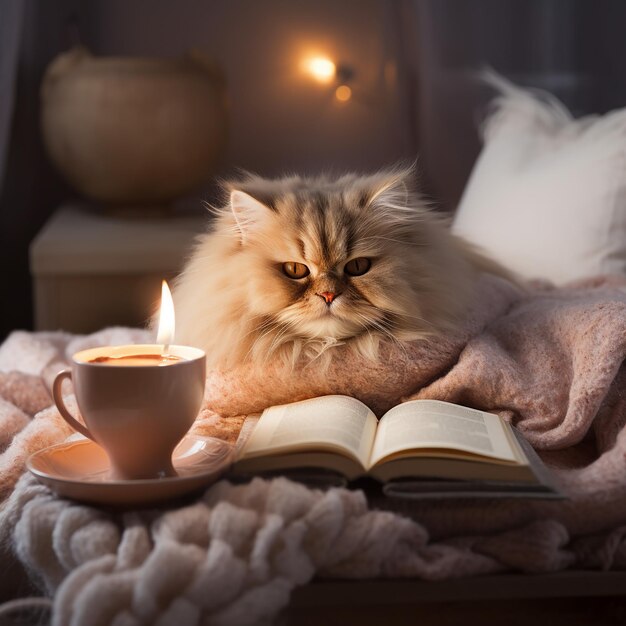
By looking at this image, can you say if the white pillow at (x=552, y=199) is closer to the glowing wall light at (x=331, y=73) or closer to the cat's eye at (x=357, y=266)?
the cat's eye at (x=357, y=266)

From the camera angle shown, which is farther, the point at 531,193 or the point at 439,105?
the point at 439,105

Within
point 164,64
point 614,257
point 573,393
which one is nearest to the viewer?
point 573,393

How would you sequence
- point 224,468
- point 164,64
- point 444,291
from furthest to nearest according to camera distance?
point 164,64
point 444,291
point 224,468

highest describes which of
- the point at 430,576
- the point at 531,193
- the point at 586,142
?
the point at 586,142

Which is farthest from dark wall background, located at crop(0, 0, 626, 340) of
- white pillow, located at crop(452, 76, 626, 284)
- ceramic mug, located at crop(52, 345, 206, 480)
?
ceramic mug, located at crop(52, 345, 206, 480)

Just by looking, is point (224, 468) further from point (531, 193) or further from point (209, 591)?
point (531, 193)

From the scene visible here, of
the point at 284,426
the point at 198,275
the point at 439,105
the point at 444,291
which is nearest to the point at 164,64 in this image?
the point at 439,105

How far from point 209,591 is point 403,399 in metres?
0.43

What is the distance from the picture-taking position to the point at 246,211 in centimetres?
112

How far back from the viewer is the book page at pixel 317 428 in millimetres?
882

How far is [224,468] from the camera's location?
0.88 metres

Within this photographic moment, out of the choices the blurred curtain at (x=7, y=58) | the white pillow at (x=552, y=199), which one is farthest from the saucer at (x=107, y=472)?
the blurred curtain at (x=7, y=58)

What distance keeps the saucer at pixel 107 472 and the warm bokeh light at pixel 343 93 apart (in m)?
1.84

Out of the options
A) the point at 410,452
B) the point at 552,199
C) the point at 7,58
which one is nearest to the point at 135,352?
the point at 410,452
